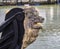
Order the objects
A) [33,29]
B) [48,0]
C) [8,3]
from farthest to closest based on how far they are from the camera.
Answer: [48,0] < [8,3] < [33,29]

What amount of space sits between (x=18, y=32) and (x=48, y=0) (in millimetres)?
29177

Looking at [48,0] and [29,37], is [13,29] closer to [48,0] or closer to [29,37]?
[29,37]

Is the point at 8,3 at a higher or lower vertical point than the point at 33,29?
lower

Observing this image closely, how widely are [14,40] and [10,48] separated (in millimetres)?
72

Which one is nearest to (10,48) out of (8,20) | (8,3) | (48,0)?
(8,20)

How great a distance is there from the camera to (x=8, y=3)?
29.4 m

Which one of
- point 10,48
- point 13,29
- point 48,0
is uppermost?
point 13,29

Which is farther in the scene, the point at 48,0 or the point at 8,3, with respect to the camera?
the point at 48,0

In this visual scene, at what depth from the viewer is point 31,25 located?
2.27 metres

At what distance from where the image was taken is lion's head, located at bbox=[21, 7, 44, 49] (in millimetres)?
2262

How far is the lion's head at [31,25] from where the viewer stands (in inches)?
89.0

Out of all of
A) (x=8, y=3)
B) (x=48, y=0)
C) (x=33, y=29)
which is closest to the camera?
(x=33, y=29)

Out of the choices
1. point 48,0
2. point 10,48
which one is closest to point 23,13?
point 10,48

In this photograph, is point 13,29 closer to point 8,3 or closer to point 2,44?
point 2,44
